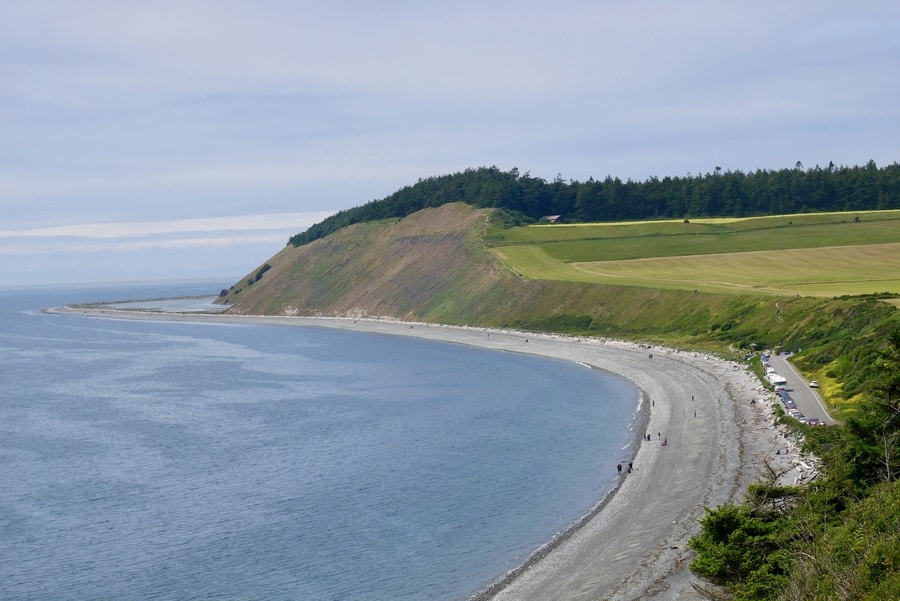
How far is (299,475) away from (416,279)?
113 metres

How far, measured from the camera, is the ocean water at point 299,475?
39.1m

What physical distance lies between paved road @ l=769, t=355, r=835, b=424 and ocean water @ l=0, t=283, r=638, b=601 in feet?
36.1

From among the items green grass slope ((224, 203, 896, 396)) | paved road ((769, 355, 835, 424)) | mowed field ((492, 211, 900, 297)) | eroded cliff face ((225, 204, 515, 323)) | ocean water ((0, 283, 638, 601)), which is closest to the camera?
ocean water ((0, 283, 638, 601))

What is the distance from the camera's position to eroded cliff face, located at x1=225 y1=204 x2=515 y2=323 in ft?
487

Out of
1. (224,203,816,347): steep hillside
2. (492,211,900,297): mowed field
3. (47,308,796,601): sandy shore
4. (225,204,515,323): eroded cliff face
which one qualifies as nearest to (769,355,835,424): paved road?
(47,308,796,601): sandy shore

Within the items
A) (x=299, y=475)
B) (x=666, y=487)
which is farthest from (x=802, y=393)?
(x=299, y=475)

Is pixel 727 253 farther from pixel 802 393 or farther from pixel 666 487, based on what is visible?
pixel 666 487

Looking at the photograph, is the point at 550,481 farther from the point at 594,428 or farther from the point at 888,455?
the point at 888,455

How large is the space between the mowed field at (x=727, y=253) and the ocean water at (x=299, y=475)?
32.8 metres

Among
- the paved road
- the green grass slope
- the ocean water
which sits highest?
the green grass slope

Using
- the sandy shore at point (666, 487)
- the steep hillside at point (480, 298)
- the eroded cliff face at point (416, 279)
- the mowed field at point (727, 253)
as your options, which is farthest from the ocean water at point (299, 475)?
the eroded cliff face at point (416, 279)

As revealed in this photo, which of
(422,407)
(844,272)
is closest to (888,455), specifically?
(422,407)

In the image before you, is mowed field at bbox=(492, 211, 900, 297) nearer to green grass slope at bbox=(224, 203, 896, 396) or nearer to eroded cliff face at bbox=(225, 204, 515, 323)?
green grass slope at bbox=(224, 203, 896, 396)

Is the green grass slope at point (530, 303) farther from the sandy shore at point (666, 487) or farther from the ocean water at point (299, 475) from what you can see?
the ocean water at point (299, 475)
